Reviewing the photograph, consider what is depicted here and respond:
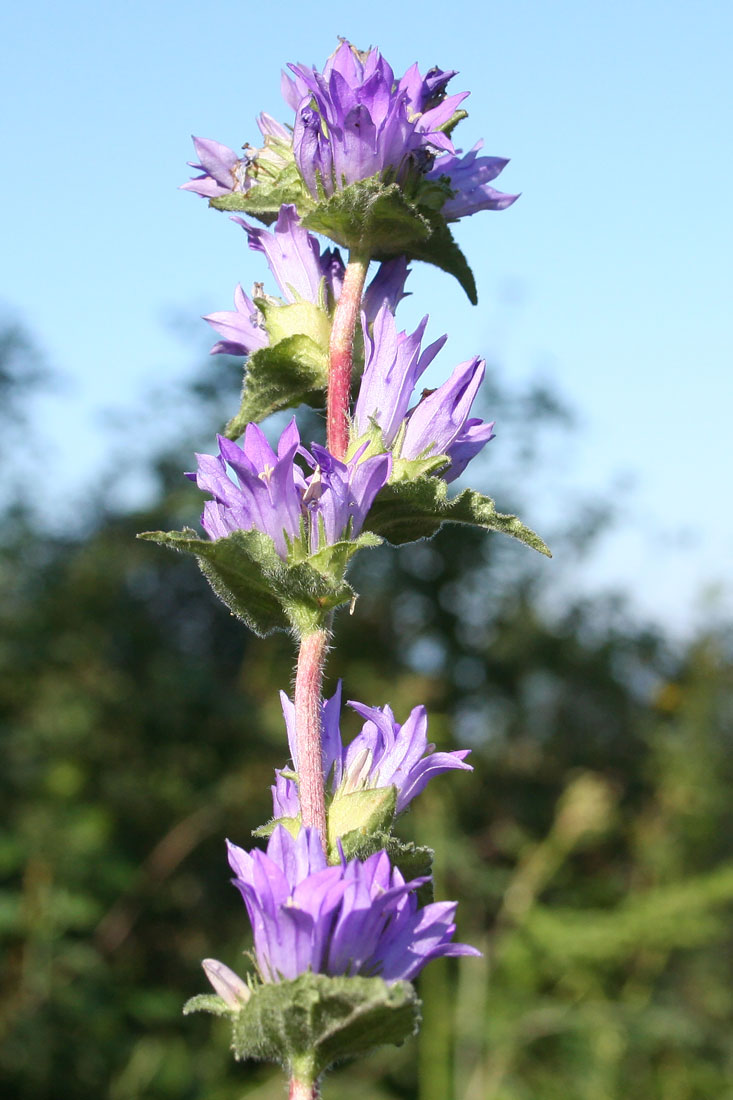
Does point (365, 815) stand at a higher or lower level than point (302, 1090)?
higher

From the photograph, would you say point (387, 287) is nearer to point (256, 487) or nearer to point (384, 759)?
point (256, 487)

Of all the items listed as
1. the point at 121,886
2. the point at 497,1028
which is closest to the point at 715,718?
the point at 497,1028

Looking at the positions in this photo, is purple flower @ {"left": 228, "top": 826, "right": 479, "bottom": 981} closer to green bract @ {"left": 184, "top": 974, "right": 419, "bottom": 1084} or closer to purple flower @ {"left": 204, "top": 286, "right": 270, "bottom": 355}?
green bract @ {"left": 184, "top": 974, "right": 419, "bottom": 1084}

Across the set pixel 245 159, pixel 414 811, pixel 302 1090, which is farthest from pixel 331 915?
pixel 414 811

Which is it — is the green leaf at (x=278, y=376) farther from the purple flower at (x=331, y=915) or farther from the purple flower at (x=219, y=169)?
the purple flower at (x=331, y=915)

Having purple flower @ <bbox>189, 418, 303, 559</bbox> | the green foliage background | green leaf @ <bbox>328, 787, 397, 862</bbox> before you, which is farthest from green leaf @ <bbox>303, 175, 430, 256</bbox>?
the green foliage background

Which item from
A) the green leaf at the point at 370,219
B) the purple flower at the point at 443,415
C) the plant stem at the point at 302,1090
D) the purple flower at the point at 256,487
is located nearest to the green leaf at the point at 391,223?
the green leaf at the point at 370,219
